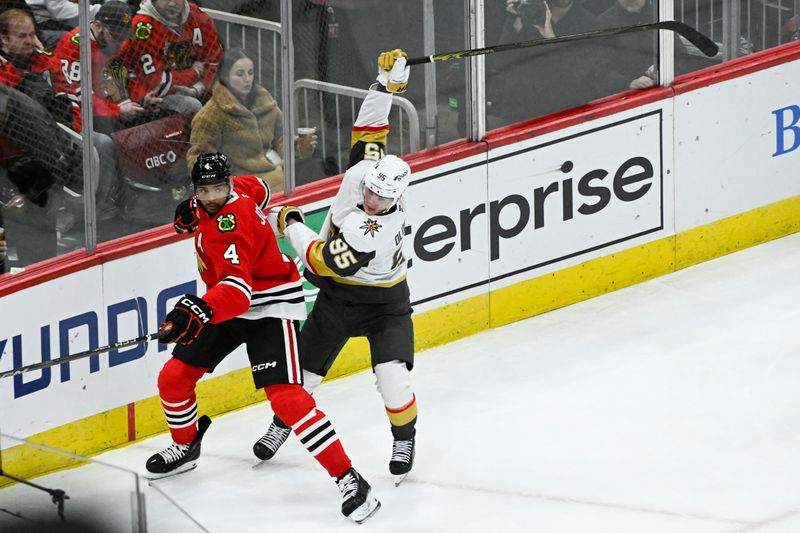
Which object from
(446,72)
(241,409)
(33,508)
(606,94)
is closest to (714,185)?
(606,94)

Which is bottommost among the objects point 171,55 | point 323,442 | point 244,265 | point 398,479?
point 398,479

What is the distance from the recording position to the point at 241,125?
582 cm

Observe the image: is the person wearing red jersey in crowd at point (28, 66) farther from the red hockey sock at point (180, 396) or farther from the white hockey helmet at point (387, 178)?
the white hockey helmet at point (387, 178)

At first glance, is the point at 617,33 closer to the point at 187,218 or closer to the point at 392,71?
the point at 392,71

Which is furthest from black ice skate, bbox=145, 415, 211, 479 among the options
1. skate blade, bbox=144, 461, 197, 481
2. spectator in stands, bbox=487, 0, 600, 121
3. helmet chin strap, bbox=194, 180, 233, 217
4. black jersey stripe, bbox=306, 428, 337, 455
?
spectator in stands, bbox=487, 0, 600, 121

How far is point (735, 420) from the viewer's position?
18.5ft

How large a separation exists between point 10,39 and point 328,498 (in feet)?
5.95

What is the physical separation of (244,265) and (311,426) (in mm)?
544

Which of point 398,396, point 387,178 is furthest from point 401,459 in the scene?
point 387,178

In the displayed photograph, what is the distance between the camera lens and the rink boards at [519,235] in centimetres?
544

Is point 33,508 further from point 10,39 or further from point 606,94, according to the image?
point 606,94

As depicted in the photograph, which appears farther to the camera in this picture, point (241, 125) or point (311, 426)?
point (241, 125)

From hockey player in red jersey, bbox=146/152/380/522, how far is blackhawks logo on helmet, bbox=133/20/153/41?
0.65 m

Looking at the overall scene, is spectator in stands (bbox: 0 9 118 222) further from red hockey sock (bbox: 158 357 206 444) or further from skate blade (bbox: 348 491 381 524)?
skate blade (bbox: 348 491 381 524)
